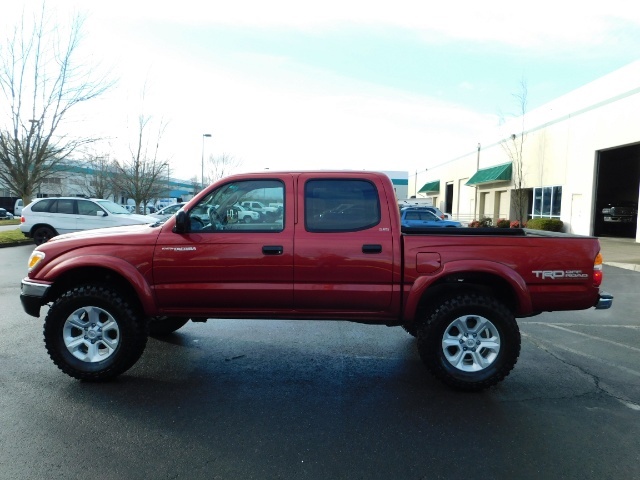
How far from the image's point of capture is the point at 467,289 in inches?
171

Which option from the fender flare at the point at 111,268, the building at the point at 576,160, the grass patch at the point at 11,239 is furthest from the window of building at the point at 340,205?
the building at the point at 576,160

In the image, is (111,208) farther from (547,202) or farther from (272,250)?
(547,202)

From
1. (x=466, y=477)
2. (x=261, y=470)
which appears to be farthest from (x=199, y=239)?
(x=466, y=477)

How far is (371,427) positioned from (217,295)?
1783 mm

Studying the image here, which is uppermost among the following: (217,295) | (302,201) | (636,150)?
(636,150)

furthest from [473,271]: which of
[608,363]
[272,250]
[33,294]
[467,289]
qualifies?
[33,294]

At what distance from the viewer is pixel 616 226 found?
26.6 meters

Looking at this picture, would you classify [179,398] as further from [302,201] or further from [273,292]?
[302,201]

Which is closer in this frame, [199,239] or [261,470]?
[261,470]

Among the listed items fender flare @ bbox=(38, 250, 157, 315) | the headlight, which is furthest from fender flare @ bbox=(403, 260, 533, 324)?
the headlight

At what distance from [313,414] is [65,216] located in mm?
14695

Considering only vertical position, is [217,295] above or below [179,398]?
above

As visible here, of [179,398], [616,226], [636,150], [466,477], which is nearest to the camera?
[466,477]

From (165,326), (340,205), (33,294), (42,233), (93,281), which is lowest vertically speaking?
(165,326)
